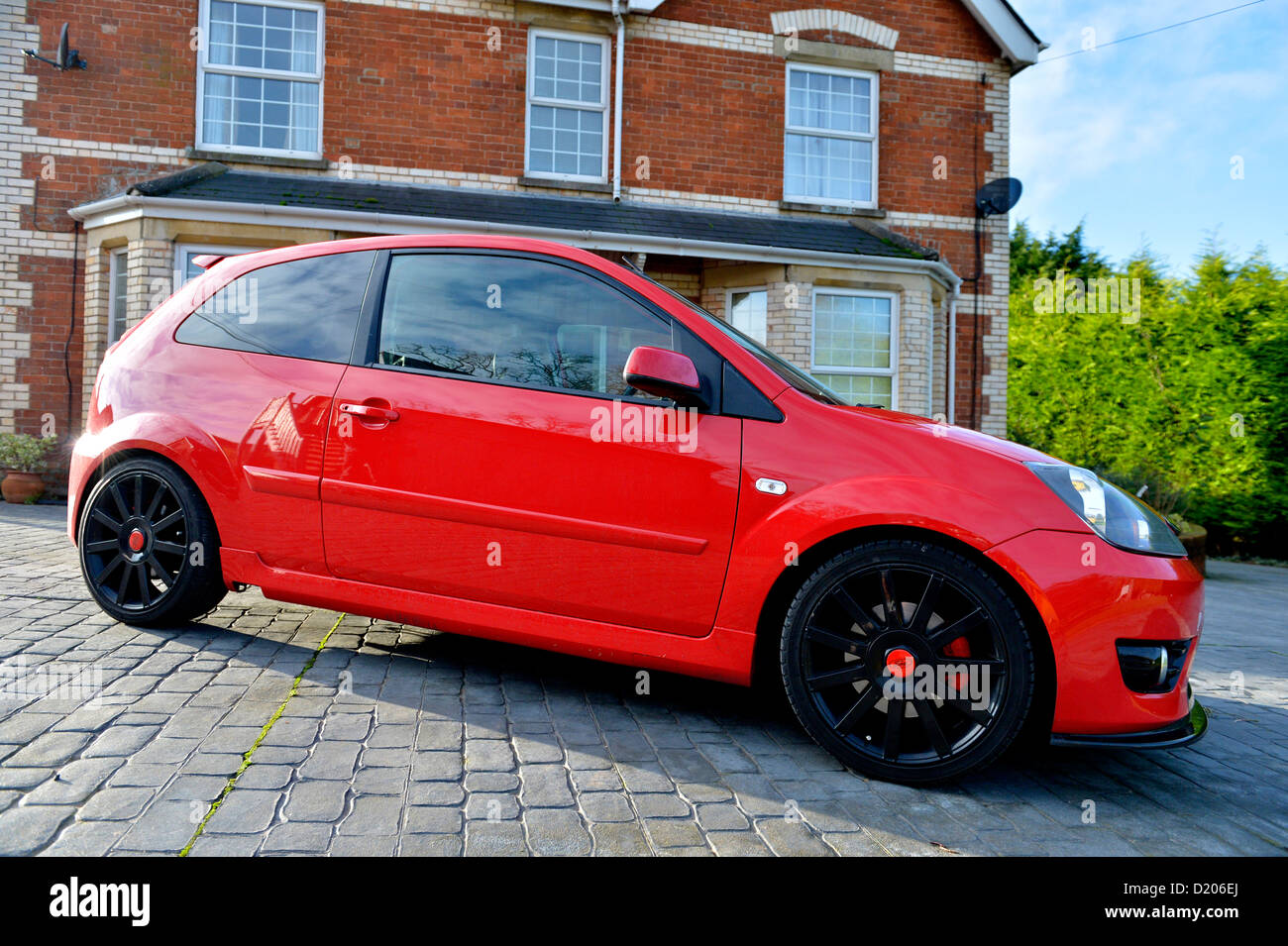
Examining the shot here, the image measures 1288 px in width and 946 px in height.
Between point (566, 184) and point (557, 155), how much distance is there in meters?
0.51

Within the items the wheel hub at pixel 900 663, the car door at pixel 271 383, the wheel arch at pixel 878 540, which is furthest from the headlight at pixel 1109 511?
the car door at pixel 271 383

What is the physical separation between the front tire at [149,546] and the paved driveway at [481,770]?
167mm

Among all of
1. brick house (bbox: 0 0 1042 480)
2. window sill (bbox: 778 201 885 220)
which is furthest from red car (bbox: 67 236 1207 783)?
window sill (bbox: 778 201 885 220)

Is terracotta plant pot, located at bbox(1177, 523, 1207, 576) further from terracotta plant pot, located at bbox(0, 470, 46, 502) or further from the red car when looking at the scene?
terracotta plant pot, located at bbox(0, 470, 46, 502)

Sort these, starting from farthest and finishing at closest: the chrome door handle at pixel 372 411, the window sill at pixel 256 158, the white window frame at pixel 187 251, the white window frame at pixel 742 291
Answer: the white window frame at pixel 742 291 < the window sill at pixel 256 158 < the white window frame at pixel 187 251 < the chrome door handle at pixel 372 411

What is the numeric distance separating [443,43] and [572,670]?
33.3ft

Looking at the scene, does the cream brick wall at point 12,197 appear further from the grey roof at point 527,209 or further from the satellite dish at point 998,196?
the satellite dish at point 998,196

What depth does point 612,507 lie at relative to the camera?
9.82 feet

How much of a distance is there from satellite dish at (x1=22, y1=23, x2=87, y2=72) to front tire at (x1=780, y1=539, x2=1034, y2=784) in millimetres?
11594

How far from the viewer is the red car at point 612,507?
2666mm

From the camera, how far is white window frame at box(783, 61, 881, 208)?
12.3m

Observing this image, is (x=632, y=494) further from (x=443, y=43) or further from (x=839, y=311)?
(x=443, y=43)

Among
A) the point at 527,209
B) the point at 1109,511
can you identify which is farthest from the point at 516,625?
the point at 527,209
